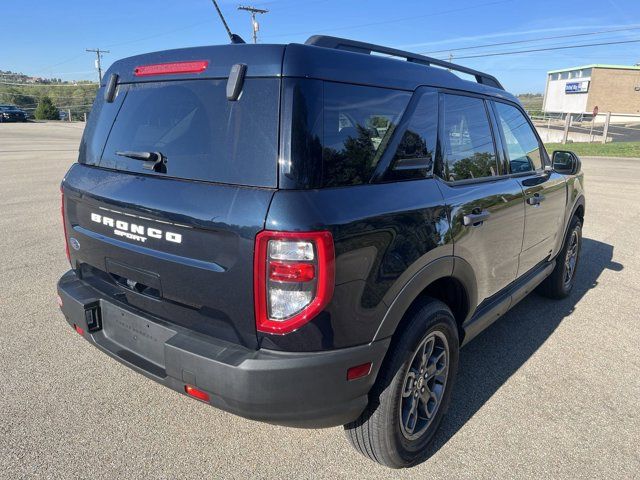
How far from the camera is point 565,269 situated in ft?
15.3

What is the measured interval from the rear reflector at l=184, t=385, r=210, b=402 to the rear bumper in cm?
3

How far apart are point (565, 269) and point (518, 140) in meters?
1.67

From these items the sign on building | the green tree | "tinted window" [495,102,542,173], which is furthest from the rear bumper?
the sign on building

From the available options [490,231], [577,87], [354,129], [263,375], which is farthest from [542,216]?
[577,87]

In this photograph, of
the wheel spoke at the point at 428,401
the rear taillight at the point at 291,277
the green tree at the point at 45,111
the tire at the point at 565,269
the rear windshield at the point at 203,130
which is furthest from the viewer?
the green tree at the point at 45,111

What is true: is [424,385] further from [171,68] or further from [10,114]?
[10,114]

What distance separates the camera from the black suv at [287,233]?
188cm

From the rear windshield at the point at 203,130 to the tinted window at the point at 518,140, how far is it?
2119 mm

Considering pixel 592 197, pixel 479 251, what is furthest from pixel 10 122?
pixel 479 251

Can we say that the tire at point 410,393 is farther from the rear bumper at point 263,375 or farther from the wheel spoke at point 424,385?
the rear bumper at point 263,375

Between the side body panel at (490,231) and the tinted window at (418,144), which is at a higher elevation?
the tinted window at (418,144)

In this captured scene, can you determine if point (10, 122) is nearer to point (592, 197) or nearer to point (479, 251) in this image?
point (592, 197)

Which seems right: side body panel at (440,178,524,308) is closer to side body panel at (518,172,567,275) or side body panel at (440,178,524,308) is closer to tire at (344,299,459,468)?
side body panel at (518,172,567,275)

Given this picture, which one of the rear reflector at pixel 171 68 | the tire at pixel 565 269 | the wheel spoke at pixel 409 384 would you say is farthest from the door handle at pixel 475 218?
the tire at pixel 565 269
